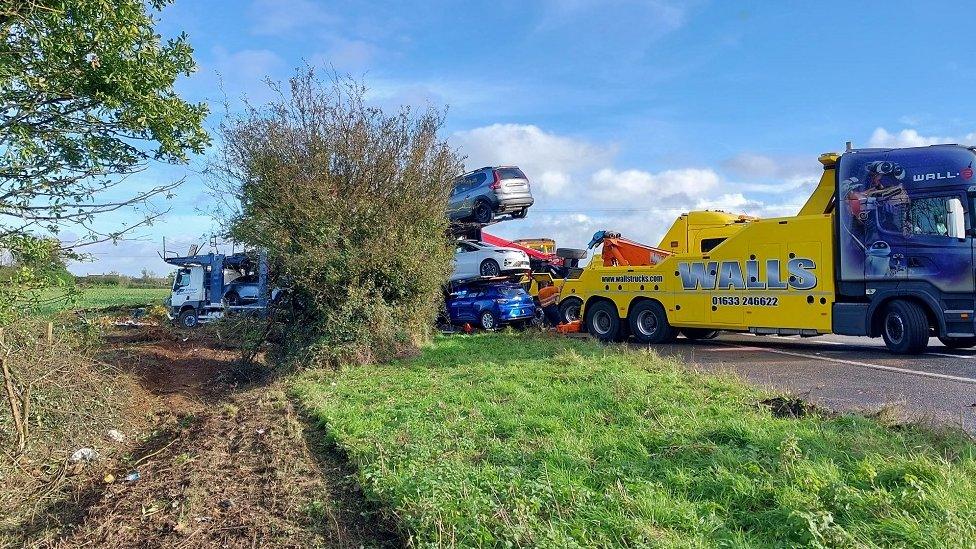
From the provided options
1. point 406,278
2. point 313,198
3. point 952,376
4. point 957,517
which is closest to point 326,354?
point 406,278

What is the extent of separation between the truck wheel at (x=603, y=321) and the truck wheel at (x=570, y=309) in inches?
21.3

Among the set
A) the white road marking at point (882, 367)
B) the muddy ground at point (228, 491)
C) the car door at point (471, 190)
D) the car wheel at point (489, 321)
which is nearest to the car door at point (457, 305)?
the car wheel at point (489, 321)

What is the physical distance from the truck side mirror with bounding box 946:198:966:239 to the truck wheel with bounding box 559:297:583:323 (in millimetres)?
8363

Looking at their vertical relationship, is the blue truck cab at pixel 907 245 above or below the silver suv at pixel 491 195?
below

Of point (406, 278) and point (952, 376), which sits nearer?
point (952, 376)

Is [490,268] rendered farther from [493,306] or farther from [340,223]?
[340,223]

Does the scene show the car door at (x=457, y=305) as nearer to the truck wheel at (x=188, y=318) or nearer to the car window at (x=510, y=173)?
the car window at (x=510, y=173)

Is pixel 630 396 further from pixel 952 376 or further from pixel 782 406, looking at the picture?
pixel 952 376

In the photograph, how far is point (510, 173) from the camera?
1836 cm

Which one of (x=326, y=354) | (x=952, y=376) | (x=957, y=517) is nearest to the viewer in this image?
(x=957, y=517)

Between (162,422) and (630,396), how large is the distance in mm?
5818

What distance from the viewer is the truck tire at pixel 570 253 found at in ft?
65.3

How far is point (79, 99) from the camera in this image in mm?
5191

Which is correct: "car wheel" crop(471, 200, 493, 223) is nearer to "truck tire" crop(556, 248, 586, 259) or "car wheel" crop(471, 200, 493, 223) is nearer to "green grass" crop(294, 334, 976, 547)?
"truck tire" crop(556, 248, 586, 259)
